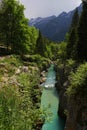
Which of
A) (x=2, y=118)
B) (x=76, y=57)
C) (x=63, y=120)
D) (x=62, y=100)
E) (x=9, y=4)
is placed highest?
(x=9, y=4)

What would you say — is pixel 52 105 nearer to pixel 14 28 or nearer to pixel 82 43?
pixel 82 43

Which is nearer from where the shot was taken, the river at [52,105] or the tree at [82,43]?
the river at [52,105]

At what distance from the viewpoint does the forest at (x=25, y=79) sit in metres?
9.70

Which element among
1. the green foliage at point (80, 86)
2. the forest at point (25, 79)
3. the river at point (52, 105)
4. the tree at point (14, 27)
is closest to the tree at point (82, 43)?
the forest at point (25, 79)

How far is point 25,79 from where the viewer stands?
18.1 metres

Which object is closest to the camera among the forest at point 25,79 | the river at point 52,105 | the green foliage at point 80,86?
the forest at point 25,79

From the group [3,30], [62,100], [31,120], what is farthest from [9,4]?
[31,120]

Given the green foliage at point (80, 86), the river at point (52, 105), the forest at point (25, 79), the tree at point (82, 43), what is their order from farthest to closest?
the tree at point (82, 43), the river at point (52, 105), the green foliage at point (80, 86), the forest at point (25, 79)

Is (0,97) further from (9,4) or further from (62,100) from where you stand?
(9,4)

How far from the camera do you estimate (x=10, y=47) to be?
4703 cm

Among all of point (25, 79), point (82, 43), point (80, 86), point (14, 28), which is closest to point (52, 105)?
point (82, 43)

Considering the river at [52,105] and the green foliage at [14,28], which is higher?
the green foliage at [14,28]

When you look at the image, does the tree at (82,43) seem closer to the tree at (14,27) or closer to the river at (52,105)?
the river at (52,105)

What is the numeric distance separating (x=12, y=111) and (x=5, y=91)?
121cm
